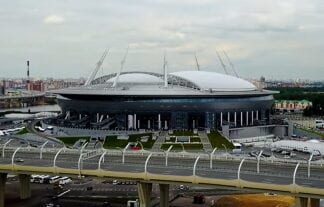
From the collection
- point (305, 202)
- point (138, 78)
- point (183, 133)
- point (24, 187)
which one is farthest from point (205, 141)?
point (305, 202)

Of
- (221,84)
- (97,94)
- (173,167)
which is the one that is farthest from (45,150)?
(221,84)

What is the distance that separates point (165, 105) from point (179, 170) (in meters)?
50.9

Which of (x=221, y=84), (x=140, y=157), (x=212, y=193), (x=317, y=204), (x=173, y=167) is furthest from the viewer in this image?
(x=221, y=84)

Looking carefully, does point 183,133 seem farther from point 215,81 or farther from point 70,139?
point 70,139

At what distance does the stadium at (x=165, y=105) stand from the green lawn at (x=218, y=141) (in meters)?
6.79

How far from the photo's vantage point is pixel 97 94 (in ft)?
294

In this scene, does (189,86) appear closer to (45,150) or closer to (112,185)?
(112,185)

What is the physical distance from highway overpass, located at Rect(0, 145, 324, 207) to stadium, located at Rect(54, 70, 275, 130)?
4312cm

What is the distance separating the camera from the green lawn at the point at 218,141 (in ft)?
233

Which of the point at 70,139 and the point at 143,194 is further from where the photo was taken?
the point at 70,139

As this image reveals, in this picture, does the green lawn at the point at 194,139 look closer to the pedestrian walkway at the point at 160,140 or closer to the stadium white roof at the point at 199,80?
the pedestrian walkway at the point at 160,140

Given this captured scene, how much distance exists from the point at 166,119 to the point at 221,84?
13.2 meters

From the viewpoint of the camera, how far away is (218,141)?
7494 cm

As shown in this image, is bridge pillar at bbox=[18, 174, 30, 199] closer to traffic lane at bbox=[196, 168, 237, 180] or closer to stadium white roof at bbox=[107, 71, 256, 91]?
traffic lane at bbox=[196, 168, 237, 180]
